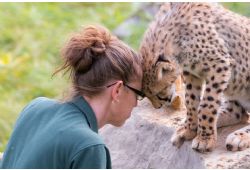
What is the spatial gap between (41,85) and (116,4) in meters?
1.88

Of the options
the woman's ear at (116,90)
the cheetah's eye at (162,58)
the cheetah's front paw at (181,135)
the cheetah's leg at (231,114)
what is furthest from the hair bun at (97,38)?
the cheetah's leg at (231,114)

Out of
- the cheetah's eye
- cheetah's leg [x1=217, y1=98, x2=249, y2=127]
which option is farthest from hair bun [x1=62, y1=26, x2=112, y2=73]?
cheetah's leg [x1=217, y1=98, x2=249, y2=127]

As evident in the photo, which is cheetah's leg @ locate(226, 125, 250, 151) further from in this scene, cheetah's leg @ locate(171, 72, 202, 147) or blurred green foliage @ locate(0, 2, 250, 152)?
blurred green foliage @ locate(0, 2, 250, 152)

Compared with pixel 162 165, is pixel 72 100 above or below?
above

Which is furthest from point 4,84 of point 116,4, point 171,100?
point 171,100

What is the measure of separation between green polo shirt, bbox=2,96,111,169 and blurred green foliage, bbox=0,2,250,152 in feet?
9.39

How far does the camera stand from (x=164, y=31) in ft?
13.9

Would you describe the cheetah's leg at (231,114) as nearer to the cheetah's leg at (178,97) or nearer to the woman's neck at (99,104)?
the cheetah's leg at (178,97)

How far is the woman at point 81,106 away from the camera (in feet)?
10.6

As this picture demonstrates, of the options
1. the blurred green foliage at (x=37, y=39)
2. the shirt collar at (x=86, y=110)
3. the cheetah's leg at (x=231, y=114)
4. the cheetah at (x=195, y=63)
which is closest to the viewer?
the shirt collar at (x=86, y=110)

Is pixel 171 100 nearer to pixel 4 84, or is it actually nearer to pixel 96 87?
pixel 96 87

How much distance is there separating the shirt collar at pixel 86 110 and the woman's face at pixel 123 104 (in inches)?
5.2

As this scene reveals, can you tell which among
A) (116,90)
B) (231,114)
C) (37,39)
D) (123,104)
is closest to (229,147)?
(231,114)

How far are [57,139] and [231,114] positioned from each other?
5.11ft
